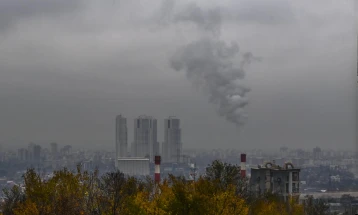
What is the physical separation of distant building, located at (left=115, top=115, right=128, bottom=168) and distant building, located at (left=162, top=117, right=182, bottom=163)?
37.3 feet

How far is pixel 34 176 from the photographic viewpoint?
65.9 ft

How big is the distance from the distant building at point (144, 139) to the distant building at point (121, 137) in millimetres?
4120

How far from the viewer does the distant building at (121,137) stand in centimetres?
16412

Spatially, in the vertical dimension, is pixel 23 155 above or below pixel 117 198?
below

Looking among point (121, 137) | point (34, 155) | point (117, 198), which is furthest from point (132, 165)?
point (117, 198)

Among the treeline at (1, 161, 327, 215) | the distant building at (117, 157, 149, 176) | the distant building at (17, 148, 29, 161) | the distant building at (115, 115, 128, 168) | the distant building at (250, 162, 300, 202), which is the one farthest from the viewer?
the distant building at (17, 148, 29, 161)

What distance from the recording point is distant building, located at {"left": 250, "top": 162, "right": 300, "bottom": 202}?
132 ft

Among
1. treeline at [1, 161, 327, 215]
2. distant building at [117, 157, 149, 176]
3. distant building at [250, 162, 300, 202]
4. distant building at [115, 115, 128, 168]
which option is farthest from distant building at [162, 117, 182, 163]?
treeline at [1, 161, 327, 215]

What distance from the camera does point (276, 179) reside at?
40.6 metres

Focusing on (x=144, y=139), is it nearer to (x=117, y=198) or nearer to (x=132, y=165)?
(x=132, y=165)

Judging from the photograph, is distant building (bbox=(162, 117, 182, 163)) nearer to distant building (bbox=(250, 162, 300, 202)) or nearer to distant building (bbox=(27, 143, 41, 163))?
distant building (bbox=(27, 143, 41, 163))

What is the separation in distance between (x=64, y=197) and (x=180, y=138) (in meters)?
154

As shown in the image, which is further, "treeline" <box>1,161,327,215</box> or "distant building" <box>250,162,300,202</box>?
"distant building" <box>250,162,300,202</box>

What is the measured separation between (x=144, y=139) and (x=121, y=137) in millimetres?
7493
